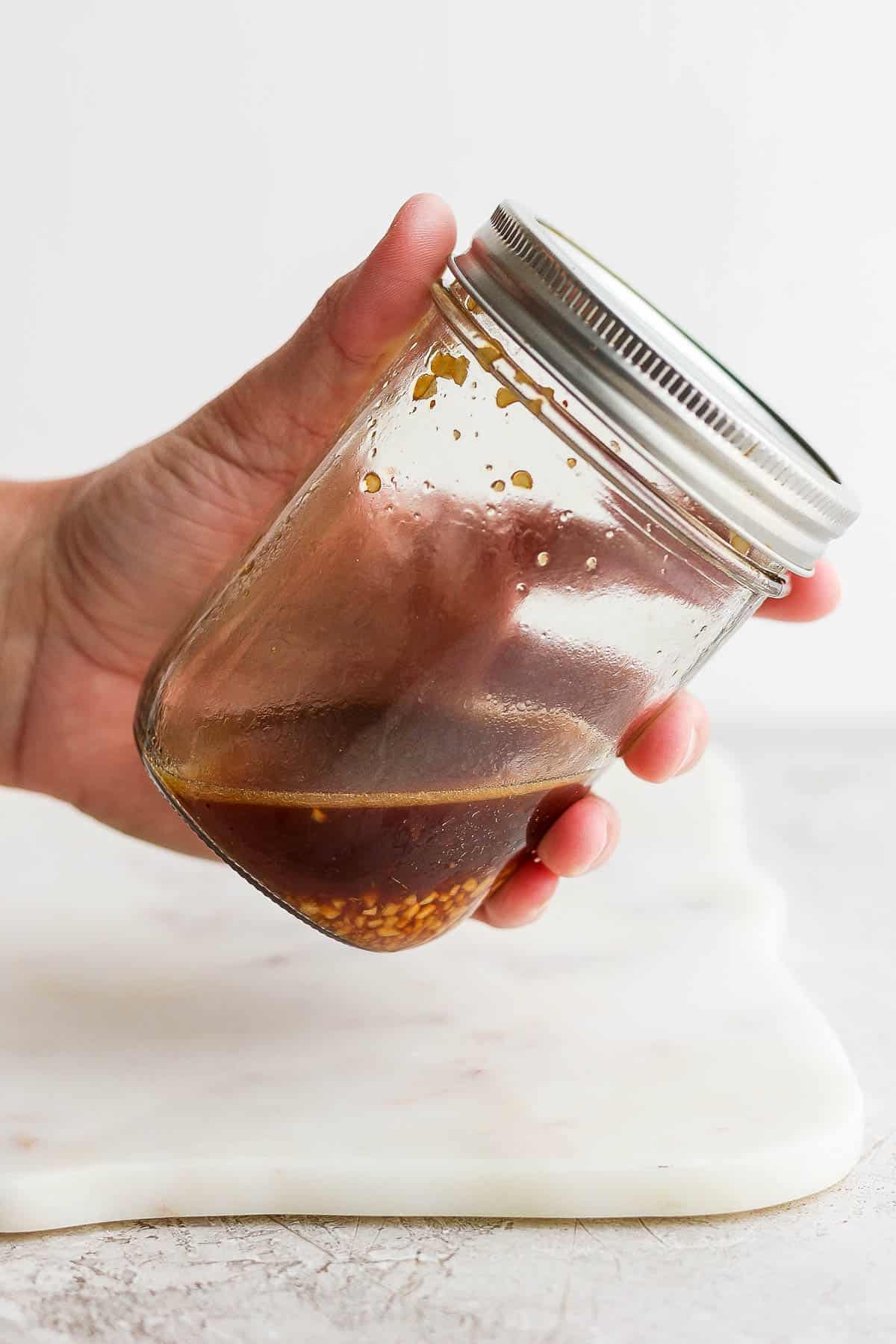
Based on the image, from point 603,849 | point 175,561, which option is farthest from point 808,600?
point 175,561

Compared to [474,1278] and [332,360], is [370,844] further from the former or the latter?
[332,360]

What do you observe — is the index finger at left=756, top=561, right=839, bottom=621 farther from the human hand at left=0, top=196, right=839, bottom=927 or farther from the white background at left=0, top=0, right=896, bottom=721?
the white background at left=0, top=0, right=896, bottom=721

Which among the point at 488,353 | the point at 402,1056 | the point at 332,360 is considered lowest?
the point at 402,1056

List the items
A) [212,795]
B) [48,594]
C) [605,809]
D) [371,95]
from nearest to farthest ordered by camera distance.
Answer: [212,795] → [605,809] → [48,594] → [371,95]

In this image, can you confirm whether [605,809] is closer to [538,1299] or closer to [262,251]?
[538,1299]

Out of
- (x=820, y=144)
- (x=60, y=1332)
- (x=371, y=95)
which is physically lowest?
(x=60, y=1332)

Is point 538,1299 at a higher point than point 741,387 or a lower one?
lower

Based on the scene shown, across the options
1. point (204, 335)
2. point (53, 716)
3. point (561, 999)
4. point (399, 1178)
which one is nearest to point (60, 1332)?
point (399, 1178)

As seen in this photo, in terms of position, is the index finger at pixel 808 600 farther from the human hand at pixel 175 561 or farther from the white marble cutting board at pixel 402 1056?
the white marble cutting board at pixel 402 1056
